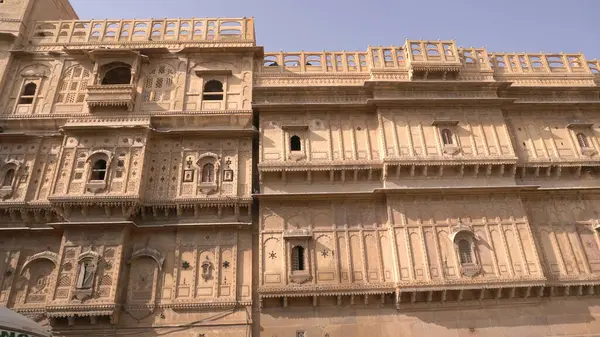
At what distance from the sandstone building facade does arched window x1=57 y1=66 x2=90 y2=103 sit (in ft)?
0.27

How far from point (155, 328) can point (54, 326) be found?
2510mm

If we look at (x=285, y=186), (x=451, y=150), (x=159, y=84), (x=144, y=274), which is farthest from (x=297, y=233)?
(x=159, y=84)

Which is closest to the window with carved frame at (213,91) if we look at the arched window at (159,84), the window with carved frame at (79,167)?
the arched window at (159,84)

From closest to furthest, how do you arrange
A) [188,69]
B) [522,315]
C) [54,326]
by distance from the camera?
[54,326]
[522,315]
[188,69]

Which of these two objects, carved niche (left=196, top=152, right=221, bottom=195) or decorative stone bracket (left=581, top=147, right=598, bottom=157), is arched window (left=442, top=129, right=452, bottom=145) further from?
carved niche (left=196, top=152, right=221, bottom=195)

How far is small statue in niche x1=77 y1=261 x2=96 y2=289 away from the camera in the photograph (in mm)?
11342

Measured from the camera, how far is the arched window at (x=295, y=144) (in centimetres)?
1362

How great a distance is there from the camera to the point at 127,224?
39.0 ft

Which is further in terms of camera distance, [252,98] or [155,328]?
[252,98]

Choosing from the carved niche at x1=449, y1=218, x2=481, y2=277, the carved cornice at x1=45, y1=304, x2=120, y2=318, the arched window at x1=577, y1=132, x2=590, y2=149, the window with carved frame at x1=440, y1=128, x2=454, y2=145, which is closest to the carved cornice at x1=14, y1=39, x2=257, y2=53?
the window with carved frame at x1=440, y1=128, x2=454, y2=145

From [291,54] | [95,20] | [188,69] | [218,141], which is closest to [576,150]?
[291,54]

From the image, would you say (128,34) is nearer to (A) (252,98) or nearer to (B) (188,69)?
(B) (188,69)

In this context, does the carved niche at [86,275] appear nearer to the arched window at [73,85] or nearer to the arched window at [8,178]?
the arched window at [8,178]

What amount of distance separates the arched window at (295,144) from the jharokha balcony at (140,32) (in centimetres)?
402
